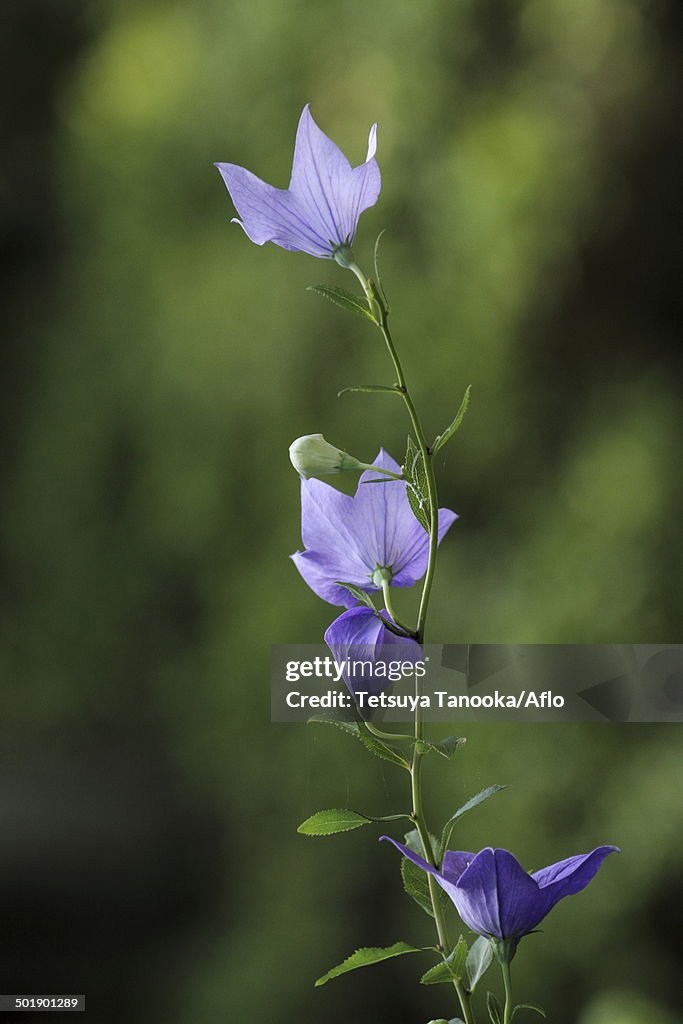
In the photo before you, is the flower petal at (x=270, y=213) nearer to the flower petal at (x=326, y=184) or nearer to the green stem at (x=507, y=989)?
the flower petal at (x=326, y=184)

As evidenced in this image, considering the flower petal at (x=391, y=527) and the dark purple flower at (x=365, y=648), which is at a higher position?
the flower petal at (x=391, y=527)

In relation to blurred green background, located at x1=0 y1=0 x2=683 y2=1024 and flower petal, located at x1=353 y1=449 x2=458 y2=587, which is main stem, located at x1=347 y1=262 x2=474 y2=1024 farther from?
blurred green background, located at x1=0 y1=0 x2=683 y2=1024

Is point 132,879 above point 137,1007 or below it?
above

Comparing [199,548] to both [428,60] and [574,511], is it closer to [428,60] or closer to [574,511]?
[574,511]

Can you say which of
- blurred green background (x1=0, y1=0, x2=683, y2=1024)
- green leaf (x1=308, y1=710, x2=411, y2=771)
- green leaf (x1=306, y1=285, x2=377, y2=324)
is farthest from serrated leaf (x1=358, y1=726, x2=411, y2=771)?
blurred green background (x1=0, y1=0, x2=683, y2=1024)

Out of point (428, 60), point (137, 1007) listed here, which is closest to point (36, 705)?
point (137, 1007)

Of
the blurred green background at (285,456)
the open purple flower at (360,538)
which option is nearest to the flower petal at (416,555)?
the open purple flower at (360,538)
